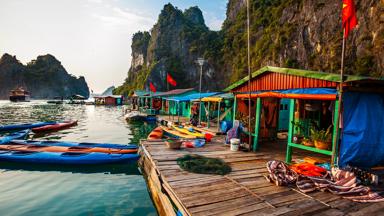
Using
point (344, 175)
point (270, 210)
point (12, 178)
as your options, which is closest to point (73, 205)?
point (12, 178)

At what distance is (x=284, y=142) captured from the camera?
1349cm

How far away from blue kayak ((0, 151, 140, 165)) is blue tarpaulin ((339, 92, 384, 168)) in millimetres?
10404

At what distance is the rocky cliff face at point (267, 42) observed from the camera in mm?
38450

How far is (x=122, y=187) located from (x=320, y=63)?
48474 mm

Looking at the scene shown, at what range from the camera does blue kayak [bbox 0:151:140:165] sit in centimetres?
1245

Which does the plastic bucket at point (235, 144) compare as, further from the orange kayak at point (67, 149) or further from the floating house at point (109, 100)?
the floating house at point (109, 100)

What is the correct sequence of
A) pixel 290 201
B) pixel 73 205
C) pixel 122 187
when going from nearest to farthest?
pixel 290 201
pixel 73 205
pixel 122 187

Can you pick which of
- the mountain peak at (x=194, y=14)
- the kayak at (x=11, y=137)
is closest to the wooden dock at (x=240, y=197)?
the kayak at (x=11, y=137)

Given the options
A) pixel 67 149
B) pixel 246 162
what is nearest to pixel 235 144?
pixel 246 162

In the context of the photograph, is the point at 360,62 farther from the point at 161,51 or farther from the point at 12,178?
the point at 161,51

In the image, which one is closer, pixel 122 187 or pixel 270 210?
pixel 270 210

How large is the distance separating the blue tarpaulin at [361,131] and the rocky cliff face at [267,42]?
36200 millimetres

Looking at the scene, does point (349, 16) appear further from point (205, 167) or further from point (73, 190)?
point (73, 190)

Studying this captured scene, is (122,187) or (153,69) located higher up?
(153,69)
